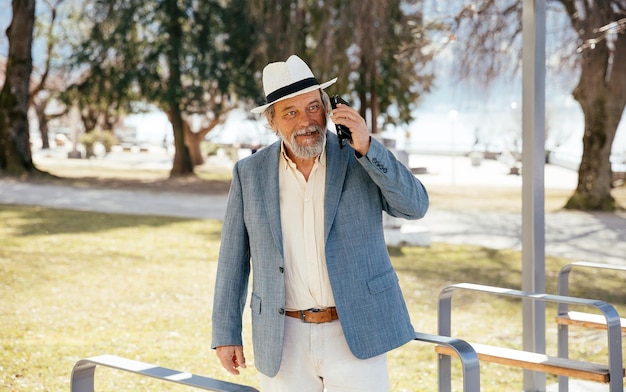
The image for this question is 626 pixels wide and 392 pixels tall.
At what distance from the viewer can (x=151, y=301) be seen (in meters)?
8.49

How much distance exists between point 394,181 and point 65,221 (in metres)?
12.1

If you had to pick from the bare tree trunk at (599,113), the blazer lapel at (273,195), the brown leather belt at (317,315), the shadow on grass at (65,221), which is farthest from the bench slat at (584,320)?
the bare tree trunk at (599,113)

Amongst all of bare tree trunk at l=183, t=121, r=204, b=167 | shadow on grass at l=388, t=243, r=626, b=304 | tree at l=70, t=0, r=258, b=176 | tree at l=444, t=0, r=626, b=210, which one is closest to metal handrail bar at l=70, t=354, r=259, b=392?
shadow on grass at l=388, t=243, r=626, b=304

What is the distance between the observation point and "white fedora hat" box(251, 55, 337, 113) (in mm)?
2893

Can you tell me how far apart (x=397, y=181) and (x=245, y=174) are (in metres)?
0.55

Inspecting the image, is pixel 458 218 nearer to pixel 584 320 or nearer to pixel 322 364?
pixel 584 320

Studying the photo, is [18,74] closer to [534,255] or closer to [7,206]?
[7,206]

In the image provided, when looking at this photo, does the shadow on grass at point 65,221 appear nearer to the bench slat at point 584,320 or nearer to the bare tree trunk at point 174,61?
the bare tree trunk at point 174,61

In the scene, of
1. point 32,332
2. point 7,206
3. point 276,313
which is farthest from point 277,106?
point 7,206

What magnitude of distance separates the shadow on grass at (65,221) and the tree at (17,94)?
5984 millimetres

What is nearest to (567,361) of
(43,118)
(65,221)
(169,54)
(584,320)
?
(584,320)

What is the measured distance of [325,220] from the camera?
2.86 metres

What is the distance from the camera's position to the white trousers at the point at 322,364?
2.83 meters

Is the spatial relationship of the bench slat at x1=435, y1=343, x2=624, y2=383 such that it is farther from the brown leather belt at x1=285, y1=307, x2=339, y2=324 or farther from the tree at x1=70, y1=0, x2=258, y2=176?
the tree at x1=70, y1=0, x2=258, y2=176
